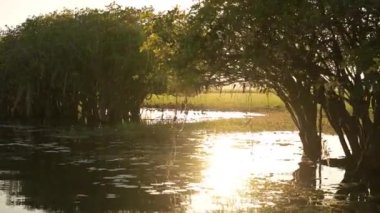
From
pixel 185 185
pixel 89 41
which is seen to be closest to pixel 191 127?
pixel 89 41

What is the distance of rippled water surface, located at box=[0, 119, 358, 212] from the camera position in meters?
19.2

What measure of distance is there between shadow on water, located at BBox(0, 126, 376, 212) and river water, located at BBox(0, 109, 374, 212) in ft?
0.10

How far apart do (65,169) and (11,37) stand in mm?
42735

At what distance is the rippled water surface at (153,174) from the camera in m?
19.2

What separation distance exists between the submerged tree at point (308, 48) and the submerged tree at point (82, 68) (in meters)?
31.0

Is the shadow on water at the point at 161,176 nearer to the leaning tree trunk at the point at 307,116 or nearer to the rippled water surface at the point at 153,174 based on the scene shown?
the rippled water surface at the point at 153,174

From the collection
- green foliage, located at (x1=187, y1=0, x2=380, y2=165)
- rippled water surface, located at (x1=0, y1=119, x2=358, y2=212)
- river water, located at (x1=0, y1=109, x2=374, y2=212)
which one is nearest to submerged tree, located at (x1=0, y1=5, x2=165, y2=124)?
rippled water surface, located at (x1=0, y1=119, x2=358, y2=212)

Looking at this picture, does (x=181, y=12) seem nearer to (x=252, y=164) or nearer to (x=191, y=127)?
(x=252, y=164)

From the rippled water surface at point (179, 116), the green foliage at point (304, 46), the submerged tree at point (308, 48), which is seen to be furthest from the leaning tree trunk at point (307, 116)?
the rippled water surface at point (179, 116)

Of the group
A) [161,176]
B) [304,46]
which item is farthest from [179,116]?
[304,46]

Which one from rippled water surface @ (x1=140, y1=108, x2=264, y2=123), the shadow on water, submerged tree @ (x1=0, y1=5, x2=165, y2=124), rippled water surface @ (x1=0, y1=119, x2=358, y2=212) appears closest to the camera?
the shadow on water

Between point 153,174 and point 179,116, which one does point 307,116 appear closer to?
point 153,174

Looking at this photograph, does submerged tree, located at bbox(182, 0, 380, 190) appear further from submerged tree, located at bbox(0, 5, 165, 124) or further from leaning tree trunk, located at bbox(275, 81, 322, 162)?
submerged tree, located at bbox(0, 5, 165, 124)

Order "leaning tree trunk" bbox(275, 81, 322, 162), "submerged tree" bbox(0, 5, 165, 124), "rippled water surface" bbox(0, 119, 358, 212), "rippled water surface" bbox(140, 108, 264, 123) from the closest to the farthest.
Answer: "rippled water surface" bbox(0, 119, 358, 212) < "leaning tree trunk" bbox(275, 81, 322, 162) < "submerged tree" bbox(0, 5, 165, 124) < "rippled water surface" bbox(140, 108, 264, 123)
